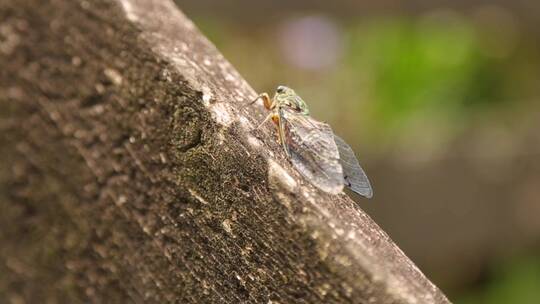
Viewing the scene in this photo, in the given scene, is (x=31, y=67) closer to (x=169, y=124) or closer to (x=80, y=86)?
(x=80, y=86)

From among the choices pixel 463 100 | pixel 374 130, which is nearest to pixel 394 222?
pixel 374 130

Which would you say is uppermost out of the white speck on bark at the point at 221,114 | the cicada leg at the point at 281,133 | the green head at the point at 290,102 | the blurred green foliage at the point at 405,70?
the white speck on bark at the point at 221,114

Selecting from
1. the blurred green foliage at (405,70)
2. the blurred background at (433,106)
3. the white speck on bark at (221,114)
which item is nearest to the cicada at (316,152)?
the white speck on bark at (221,114)

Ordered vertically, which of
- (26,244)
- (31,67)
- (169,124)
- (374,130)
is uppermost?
(169,124)

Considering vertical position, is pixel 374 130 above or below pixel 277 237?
below

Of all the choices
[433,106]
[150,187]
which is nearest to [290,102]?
[150,187]

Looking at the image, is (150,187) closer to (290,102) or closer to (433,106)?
(290,102)

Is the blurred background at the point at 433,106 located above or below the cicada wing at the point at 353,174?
below

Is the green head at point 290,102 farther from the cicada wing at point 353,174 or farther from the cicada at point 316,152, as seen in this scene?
the cicada wing at point 353,174
